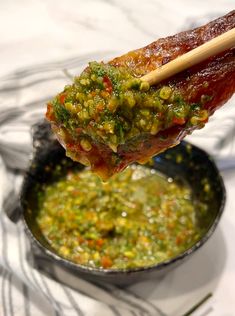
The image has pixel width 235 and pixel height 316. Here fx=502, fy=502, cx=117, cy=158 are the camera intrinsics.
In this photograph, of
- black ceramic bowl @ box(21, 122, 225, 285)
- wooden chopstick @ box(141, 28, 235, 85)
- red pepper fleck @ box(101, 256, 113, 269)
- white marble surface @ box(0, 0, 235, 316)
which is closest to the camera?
wooden chopstick @ box(141, 28, 235, 85)

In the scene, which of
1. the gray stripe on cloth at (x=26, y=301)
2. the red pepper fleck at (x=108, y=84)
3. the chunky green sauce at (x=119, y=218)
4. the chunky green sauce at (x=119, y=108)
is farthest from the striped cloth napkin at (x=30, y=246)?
the red pepper fleck at (x=108, y=84)

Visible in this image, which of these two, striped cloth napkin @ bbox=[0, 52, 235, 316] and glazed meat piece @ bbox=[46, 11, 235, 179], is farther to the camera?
striped cloth napkin @ bbox=[0, 52, 235, 316]

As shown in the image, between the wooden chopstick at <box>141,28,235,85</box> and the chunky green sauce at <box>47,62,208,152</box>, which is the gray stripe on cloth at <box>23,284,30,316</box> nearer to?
the chunky green sauce at <box>47,62,208,152</box>

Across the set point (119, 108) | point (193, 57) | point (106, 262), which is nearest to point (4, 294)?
point (106, 262)

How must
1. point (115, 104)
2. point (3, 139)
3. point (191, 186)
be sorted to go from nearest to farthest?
point (115, 104), point (191, 186), point (3, 139)

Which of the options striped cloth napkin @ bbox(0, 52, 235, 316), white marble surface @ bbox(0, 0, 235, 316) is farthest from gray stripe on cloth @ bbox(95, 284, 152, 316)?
white marble surface @ bbox(0, 0, 235, 316)

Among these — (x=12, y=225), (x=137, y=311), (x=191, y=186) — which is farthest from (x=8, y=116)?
(x=137, y=311)

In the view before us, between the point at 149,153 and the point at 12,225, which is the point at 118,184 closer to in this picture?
the point at 12,225

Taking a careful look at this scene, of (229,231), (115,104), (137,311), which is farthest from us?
(229,231)
